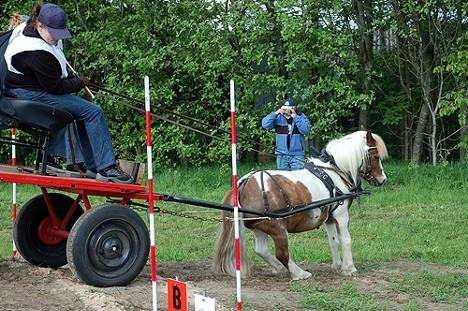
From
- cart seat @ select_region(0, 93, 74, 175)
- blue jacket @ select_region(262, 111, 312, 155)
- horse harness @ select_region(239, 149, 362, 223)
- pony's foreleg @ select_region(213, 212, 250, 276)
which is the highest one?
blue jacket @ select_region(262, 111, 312, 155)

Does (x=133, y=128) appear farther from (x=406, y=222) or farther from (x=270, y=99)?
(x=406, y=222)

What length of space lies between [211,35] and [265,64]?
140cm

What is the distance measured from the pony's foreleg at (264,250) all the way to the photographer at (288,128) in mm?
4763

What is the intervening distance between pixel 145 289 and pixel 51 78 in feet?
7.05

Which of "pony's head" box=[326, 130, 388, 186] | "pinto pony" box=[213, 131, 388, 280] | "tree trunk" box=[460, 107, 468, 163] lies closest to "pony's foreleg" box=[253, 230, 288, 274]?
"pinto pony" box=[213, 131, 388, 280]

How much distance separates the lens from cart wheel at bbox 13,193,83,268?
362 inches

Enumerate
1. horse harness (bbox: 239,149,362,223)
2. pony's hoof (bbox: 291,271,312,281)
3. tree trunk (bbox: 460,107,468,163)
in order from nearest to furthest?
pony's hoof (bbox: 291,271,312,281), horse harness (bbox: 239,149,362,223), tree trunk (bbox: 460,107,468,163)

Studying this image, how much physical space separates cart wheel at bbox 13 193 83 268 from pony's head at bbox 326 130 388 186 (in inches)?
115

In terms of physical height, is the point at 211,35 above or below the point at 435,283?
above

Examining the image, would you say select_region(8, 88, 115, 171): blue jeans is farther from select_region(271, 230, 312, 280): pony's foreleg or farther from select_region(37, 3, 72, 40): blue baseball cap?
select_region(271, 230, 312, 280): pony's foreleg

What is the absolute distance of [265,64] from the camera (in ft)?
64.8

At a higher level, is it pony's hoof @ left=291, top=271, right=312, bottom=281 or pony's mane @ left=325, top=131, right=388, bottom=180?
pony's mane @ left=325, top=131, right=388, bottom=180

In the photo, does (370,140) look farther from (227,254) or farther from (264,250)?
(227,254)

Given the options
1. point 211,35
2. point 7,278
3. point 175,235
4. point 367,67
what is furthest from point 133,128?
point 7,278
